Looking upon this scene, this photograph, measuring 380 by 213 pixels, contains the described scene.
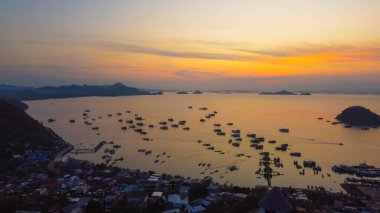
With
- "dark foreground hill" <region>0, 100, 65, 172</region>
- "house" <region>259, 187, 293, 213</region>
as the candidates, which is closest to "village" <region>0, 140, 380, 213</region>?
"dark foreground hill" <region>0, 100, 65, 172</region>

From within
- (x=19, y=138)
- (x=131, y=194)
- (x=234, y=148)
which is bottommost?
(x=234, y=148)

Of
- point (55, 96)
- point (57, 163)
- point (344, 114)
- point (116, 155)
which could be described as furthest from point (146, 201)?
point (55, 96)

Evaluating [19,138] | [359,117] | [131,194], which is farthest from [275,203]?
[359,117]

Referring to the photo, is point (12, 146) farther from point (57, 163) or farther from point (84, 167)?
point (84, 167)

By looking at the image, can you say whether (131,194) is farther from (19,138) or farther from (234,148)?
(234,148)

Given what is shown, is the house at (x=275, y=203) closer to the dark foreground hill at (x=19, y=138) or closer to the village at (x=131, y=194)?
the village at (x=131, y=194)

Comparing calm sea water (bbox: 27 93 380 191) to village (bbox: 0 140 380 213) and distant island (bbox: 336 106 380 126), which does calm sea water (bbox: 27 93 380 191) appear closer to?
village (bbox: 0 140 380 213)
